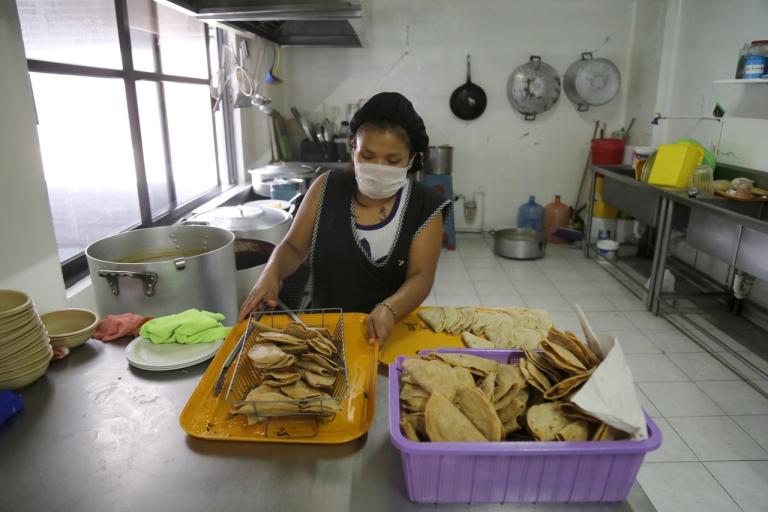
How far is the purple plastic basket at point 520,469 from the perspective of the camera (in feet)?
2.27

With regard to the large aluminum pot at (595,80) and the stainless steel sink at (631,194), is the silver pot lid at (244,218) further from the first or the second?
the large aluminum pot at (595,80)

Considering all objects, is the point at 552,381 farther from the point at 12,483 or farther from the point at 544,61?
the point at 544,61

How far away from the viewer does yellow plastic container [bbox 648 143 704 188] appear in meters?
3.32

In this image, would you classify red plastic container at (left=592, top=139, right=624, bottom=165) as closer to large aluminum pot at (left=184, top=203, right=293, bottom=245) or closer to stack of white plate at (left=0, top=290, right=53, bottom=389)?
large aluminum pot at (left=184, top=203, right=293, bottom=245)

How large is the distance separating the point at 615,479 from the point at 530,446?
0.51 ft

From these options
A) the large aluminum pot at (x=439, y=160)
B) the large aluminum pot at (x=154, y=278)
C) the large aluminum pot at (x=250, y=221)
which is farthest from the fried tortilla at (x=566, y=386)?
the large aluminum pot at (x=439, y=160)

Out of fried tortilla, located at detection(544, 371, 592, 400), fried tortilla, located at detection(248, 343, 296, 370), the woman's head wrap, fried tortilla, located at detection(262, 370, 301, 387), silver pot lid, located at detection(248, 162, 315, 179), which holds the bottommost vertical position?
fried tortilla, located at detection(262, 370, 301, 387)

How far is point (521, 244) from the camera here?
4477 mm

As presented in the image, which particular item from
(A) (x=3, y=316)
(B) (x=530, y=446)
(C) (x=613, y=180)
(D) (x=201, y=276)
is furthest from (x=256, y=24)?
(C) (x=613, y=180)

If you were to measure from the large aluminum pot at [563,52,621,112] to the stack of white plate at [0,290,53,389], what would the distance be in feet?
15.4

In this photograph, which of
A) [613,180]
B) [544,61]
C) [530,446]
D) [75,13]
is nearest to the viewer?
[530,446]

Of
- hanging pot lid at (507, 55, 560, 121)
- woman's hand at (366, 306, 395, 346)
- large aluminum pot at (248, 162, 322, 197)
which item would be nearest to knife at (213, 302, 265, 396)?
woman's hand at (366, 306, 395, 346)

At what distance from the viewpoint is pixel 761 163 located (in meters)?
3.13

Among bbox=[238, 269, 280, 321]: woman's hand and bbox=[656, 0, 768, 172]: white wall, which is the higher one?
bbox=[656, 0, 768, 172]: white wall
